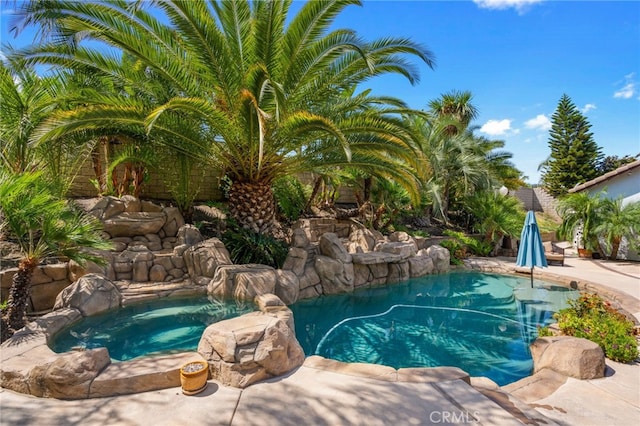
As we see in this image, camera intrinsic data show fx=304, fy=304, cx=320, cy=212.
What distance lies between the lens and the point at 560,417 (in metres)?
2.80

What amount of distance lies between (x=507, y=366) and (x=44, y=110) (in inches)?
371

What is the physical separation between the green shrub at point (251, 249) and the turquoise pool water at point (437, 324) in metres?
1.53

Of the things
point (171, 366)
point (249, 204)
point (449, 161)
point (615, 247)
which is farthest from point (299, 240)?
point (615, 247)

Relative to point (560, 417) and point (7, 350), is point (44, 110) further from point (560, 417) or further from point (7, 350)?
point (560, 417)

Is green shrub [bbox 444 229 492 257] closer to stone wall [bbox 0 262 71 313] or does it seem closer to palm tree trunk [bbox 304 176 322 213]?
palm tree trunk [bbox 304 176 322 213]

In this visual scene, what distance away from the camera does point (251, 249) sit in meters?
8.22

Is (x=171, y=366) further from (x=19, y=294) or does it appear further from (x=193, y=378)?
(x=19, y=294)

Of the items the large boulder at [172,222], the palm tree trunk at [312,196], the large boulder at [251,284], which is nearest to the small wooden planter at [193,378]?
the large boulder at [251,284]

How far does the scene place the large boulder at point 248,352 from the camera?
10.3 ft

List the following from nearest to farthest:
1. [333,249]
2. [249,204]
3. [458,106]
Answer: [249,204] < [333,249] < [458,106]

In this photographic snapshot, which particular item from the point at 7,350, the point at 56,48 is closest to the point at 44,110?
the point at 56,48

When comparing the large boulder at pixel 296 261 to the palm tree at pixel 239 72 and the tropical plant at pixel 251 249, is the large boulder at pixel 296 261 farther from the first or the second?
the palm tree at pixel 239 72

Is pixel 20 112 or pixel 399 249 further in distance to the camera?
pixel 399 249

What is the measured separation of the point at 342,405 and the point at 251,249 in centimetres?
588
